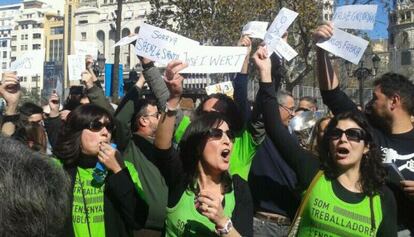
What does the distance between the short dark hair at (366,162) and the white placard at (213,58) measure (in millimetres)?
1409

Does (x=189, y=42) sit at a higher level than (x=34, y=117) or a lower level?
higher

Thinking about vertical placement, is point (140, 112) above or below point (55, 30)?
below

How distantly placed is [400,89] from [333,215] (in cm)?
129

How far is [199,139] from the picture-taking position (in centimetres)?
327

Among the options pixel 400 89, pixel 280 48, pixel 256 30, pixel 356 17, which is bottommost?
pixel 400 89

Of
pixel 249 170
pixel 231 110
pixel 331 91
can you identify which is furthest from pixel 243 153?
pixel 331 91

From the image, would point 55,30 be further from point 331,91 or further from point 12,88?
point 331,91

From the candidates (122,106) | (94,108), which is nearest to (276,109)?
(94,108)

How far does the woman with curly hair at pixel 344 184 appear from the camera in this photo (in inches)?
122

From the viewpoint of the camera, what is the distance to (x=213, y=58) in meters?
4.80

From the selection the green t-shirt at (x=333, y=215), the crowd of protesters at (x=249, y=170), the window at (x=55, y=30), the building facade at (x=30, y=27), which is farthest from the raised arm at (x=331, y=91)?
the building facade at (x=30, y=27)

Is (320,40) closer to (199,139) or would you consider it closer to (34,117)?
(199,139)

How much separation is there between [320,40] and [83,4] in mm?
117883

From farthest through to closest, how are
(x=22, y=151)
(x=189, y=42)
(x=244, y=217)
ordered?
1. (x=189, y=42)
2. (x=244, y=217)
3. (x=22, y=151)
